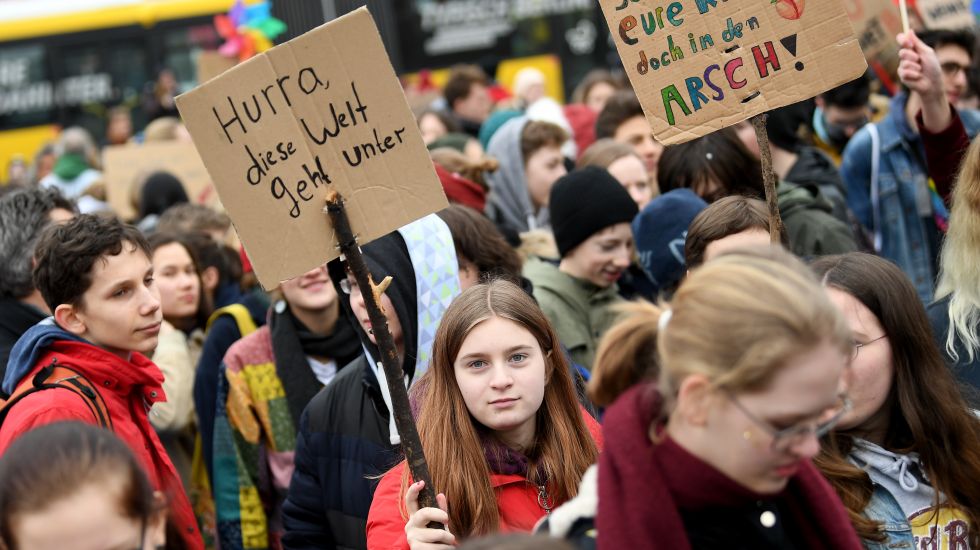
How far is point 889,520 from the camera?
292 centimetres

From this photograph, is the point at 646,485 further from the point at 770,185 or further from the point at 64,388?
the point at 64,388

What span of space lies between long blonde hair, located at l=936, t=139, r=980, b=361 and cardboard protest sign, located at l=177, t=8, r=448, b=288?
1654mm

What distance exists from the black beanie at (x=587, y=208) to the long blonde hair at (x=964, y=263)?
158 centimetres

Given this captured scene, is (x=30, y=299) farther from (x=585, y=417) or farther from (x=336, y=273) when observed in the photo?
(x=585, y=417)

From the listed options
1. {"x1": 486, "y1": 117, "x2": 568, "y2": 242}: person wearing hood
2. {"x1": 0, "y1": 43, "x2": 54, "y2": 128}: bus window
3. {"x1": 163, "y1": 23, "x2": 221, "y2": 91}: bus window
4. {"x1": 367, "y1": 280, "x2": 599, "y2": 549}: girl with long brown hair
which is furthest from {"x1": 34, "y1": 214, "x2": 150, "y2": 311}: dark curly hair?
{"x1": 0, "y1": 43, "x2": 54, "y2": 128}: bus window

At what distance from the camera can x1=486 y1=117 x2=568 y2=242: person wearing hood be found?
6820 millimetres

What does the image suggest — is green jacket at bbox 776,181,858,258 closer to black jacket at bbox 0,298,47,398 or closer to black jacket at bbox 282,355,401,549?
black jacket at bbox 282,355,401,549

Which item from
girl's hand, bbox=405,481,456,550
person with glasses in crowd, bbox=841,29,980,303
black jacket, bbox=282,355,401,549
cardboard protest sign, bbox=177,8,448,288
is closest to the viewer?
girl's hand, bbox=405,481,456,550

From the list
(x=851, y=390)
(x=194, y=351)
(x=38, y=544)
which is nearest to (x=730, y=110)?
(x=851, y=390)

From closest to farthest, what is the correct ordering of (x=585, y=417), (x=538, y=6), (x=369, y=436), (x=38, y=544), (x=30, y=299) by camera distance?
(x=38, y=544) < (x=585, y=417) < (x=369, y=436) < (x=30, y=299) < (x=538, y=6)

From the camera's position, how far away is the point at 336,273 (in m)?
4.12

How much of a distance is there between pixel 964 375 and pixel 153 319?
2.59 metres

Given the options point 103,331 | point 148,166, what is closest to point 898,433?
point 103,331

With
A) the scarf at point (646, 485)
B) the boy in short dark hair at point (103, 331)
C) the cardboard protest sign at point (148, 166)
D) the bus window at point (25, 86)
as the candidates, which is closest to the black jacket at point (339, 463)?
the boy in short dark hair at point (103, 331)
